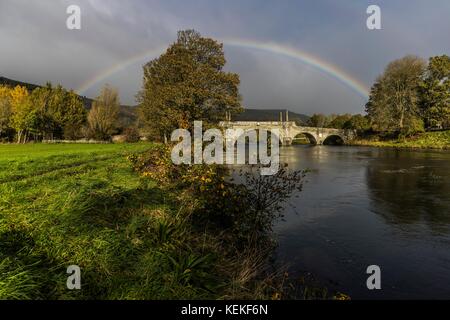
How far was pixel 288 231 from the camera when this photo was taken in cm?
1373

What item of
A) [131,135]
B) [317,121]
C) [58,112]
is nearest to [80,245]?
[131,135]

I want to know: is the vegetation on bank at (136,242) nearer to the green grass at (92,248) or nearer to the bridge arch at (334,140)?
the green grass at (92,248)

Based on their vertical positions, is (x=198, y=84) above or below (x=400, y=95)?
below

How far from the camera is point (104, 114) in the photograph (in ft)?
264

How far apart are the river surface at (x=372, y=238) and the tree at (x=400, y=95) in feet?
198

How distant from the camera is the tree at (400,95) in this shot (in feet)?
256

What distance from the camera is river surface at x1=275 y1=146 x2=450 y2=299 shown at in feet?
30.9

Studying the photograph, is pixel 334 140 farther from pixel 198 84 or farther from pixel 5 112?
pixel 5 112

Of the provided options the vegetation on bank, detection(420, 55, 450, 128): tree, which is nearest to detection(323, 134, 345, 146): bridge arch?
detection(420, 55, 450, 128): tree

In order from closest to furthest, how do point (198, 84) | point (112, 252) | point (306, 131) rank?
point (112, 252)
point (198, 84)
point (306, 131)

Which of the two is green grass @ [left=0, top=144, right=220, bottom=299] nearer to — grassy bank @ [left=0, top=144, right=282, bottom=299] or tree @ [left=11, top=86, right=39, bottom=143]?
grassy bank @ [left=0, top=144, right=282, bottom=299]

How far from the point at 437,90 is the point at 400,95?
7.15m

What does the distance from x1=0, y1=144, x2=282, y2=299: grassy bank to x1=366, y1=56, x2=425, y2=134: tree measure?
258 ft
